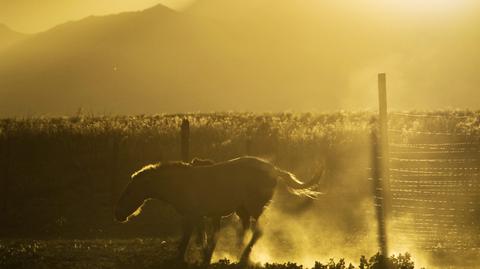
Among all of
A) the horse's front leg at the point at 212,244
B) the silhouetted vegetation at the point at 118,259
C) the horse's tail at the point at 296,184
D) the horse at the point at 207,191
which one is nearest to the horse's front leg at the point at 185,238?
the horse at the point at 207,191

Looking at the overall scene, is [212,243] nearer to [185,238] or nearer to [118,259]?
[185,238]

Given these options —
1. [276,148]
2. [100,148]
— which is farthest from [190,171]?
[100,148]

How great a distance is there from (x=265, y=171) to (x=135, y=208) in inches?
99.2

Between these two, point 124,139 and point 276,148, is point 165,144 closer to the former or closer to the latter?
point 124,139

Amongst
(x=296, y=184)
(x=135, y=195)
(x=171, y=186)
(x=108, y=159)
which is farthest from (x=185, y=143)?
(x=108, y=159)

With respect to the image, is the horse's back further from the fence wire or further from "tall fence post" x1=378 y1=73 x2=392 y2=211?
the fence wire

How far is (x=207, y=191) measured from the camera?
525 inches

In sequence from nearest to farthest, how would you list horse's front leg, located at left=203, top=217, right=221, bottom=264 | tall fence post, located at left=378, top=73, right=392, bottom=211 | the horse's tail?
horse's front leg, located at left=203, top=217, right=221, bottom=264, tall fence post, located at left=378, top=73, right=392, bottom=211, the horse's tail

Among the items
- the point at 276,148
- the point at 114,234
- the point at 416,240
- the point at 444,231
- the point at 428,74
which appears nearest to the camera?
the point at 416,240

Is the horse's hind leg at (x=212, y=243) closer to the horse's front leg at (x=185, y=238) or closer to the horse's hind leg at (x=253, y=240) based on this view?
the horse's front leg at (x=185, y=238)

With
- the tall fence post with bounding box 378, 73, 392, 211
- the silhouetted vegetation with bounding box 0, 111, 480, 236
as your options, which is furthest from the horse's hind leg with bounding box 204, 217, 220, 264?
the silhouetted vegetation with bounding box 0, 111, 480, 236

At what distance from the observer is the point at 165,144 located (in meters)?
30.2

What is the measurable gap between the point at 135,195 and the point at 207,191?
1346mm

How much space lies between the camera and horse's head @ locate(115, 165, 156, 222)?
13539mm
